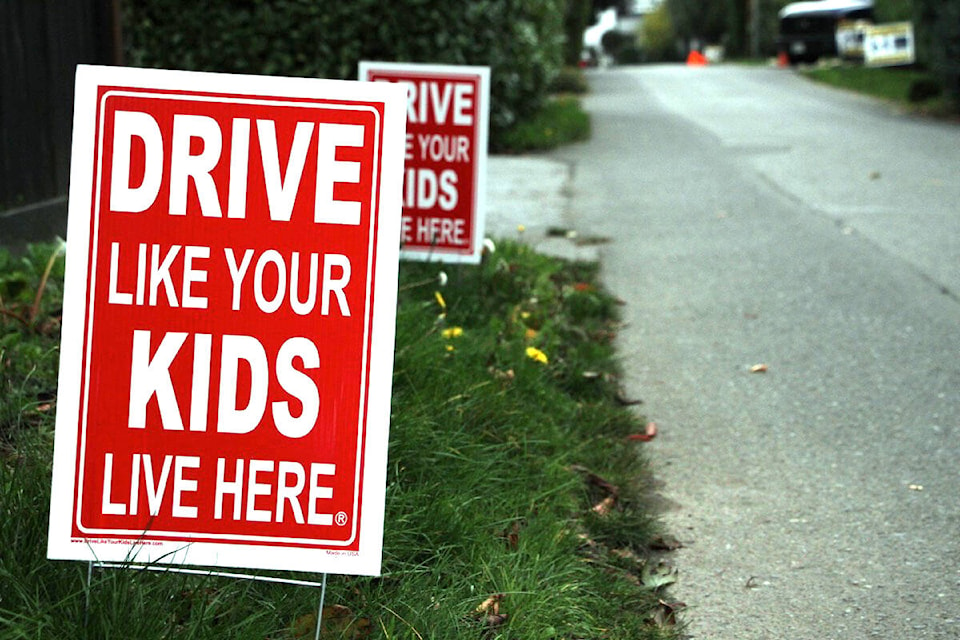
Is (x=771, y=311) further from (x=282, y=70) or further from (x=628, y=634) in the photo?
(x=282, y=70)

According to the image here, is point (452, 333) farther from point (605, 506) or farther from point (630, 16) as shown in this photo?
point (630, 16)

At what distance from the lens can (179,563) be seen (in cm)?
271

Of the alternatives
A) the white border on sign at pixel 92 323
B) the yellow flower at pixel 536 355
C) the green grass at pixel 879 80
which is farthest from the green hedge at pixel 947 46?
the white border on sign at pixel 92 323

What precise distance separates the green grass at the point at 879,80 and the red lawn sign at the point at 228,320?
2042 cm

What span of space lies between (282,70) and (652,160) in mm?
4527

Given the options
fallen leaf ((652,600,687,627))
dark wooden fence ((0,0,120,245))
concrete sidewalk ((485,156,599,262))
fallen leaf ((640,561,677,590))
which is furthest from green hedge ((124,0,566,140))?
fallen leaf ((652,600,687,627))

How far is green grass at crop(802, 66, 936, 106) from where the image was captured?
902 inches

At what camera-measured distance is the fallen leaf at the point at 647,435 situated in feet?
16.0

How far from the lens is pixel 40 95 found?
6602 mm

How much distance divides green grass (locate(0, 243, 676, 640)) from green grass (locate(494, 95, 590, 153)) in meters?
9.63

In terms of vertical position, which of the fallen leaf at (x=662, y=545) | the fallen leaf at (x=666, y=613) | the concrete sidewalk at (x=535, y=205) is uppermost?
the concrete sidewalk at (x=535, y=205)

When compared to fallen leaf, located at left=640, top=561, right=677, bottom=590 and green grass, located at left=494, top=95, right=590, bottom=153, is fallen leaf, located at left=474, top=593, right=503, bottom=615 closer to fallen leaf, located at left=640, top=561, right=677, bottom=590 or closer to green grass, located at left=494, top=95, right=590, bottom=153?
fallen leaf, located at left=640, top=561, right=677, bottom=590

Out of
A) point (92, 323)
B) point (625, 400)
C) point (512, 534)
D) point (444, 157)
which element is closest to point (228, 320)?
point (92, 323)

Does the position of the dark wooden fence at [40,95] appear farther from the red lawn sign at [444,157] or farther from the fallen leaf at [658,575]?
the fallen leaf at [658,575]
